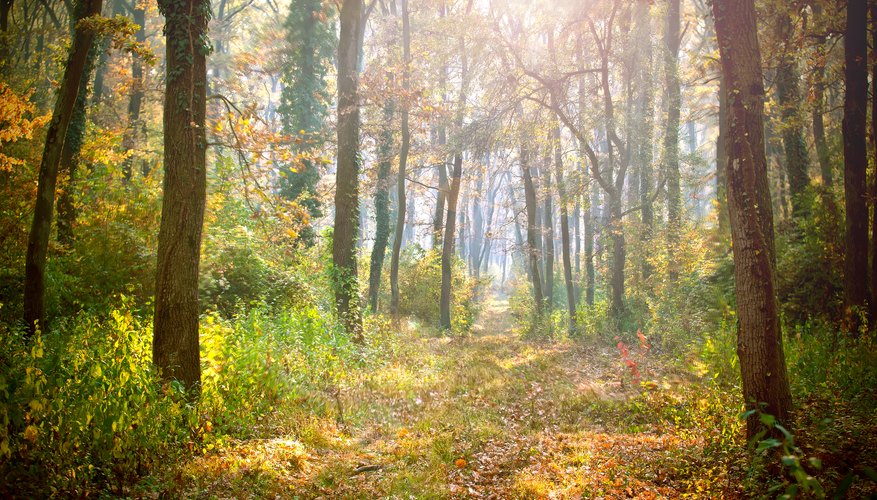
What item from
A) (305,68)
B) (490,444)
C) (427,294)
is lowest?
(490,444)

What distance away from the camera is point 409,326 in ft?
59.1

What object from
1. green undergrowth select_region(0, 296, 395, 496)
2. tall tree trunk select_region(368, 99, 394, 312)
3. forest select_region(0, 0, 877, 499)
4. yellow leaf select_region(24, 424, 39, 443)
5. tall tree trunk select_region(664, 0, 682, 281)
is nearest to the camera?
yellow leaf select_region(24, 424, 39, 443)

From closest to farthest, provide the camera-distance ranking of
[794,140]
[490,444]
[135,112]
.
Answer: [490,444], [794,140], [135,112]

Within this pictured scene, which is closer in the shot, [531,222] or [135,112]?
[135,112]

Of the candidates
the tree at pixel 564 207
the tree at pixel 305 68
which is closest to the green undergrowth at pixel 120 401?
the tree at pixel 305 68

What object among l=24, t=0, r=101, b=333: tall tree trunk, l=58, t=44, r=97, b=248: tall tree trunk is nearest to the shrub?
l=58, t=44, r=97, b=248: tall tree trunk

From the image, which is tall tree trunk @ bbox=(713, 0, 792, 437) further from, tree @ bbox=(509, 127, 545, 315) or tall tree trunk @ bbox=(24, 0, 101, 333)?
tree @ bbox=(509, 127, 545, 315)

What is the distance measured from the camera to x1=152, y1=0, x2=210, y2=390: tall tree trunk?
5711 millimetres

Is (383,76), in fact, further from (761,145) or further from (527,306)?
(527,306)

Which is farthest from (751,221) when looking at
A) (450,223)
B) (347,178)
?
(450,223)

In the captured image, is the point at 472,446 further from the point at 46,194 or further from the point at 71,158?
the point at 71,158

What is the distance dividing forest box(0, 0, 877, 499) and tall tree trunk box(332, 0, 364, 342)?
7 centimetres

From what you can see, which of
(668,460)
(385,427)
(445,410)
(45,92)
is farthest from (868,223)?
(45,92)

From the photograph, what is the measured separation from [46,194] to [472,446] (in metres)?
6.78
